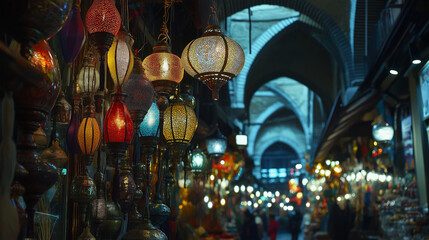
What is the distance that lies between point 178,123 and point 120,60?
3.08 feet

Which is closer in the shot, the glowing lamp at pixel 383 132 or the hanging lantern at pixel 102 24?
the hanging lantern at pixel 102 24

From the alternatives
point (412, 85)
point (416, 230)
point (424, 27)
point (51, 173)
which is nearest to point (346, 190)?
point (412, 85)

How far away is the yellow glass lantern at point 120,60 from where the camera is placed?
262cm

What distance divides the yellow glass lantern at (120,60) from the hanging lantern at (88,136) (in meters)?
0.27

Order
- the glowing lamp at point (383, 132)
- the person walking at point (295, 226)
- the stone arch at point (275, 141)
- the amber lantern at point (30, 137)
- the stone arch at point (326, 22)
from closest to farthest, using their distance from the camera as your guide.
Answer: the amber lantern at point (30, 137)
the glowing lamp at point (383, 132)
the stone arch at point (326, 22)
the person walking at point (295, 226)
the stone arch at point (275, 141)

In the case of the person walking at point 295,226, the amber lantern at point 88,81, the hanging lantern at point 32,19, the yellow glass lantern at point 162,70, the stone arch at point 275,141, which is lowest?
the person walking at point 295,226

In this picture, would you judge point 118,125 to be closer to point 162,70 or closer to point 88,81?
point 88,81

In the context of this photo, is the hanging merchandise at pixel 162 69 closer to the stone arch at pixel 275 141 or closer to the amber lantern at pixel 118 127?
the amber lantern at pixel 118 127

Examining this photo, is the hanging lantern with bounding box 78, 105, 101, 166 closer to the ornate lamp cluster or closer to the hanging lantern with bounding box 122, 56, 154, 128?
the ornate lamp cluster

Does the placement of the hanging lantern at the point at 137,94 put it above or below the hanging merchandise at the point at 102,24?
below

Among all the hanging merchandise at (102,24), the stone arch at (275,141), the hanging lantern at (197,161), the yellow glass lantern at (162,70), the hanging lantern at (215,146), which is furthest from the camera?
the stone arch at (275,141)

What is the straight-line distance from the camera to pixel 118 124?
2.65 metres

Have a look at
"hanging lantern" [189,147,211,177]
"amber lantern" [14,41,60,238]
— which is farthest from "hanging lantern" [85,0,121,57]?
"hanging lantern" [189,147,211,177]

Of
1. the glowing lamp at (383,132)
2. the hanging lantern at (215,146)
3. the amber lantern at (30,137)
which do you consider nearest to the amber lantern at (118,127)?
the amber lantern at (30,137)
